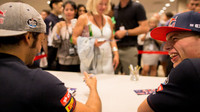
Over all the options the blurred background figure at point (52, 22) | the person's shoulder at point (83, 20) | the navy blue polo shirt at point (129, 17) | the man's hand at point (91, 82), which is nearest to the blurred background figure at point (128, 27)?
the navy blue polo shirt at point (129, 17)

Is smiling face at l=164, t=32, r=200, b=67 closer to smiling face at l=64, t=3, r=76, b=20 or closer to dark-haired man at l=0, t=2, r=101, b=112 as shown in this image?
dark-haired man at l=0, t=2, r=101, b=112

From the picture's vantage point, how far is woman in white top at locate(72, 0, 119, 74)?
1518mm

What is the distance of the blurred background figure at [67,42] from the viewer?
6.03 ft

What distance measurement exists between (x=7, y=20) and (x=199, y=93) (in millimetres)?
758

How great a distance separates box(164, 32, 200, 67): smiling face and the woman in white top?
858mm

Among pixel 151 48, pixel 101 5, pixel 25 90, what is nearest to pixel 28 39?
pixel 25 90

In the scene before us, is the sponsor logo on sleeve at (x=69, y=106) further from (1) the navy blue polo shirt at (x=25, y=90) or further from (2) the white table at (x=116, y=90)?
(2) the white table at (x=116, y=90)

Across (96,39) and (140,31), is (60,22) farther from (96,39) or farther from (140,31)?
(140,31)

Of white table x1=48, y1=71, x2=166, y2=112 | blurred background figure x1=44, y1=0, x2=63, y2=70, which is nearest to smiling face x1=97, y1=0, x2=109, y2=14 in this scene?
blurred background figure x1=44, y1=0, x2=63, y2=70

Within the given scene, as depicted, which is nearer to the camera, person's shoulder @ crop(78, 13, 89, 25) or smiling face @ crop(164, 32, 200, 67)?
smiling face @ crop(164, 32, 200, 67)

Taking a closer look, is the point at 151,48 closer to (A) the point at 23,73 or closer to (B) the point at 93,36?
(B) the point at 93,36

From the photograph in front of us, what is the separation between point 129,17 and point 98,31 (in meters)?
0.64

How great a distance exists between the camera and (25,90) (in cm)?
46

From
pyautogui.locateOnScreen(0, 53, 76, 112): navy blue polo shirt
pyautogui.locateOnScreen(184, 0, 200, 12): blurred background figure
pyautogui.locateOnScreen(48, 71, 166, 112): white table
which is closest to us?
pyautogui.locateOnScreen(0, 53, 76, 112): navy blue polo shirt
